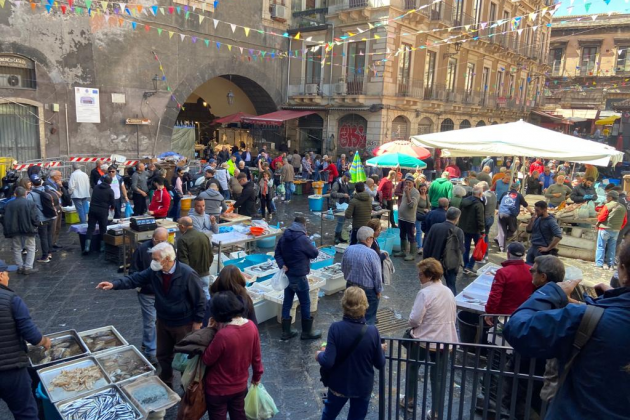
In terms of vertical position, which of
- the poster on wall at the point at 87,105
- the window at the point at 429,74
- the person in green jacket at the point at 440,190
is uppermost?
the window at the point at 429,74

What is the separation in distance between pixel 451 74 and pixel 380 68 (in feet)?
21.8

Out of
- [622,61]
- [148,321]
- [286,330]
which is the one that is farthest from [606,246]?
[622,61]

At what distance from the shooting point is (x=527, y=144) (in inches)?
288

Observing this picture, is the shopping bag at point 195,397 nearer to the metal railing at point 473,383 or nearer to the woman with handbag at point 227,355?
the woman with handbag at point 227,355

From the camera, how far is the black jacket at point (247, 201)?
1001 centimetres

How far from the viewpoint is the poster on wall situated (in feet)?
52.3

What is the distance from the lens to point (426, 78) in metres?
22.8

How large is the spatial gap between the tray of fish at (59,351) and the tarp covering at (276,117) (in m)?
17.0

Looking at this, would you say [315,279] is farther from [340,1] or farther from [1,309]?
[340,1]

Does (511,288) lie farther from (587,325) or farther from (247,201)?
(247,201)

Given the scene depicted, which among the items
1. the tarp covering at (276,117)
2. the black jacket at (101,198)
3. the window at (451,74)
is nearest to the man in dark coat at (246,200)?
the black jacket at (101,198)

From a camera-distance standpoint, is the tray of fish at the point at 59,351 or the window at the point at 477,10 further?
the window at the point at 477,10

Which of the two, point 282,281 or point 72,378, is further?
point 282,281

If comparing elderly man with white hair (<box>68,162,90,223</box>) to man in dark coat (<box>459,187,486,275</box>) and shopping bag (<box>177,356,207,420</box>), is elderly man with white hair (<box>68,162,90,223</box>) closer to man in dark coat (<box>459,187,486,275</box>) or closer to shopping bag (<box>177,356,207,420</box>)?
shopping bag (<box>177,356,207,420</box>)
